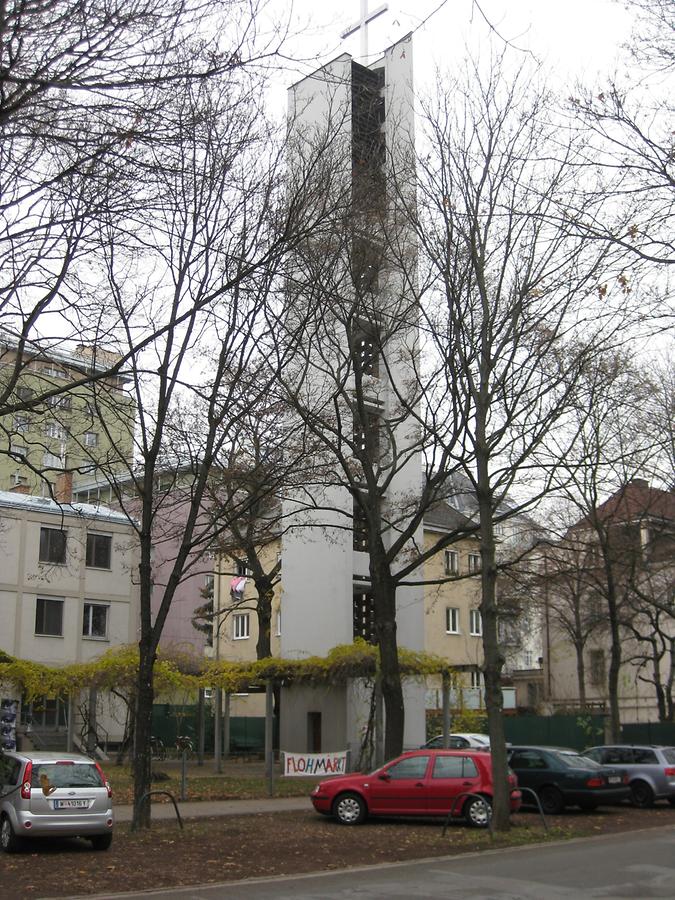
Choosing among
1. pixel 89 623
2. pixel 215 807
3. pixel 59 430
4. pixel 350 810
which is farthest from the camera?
pixel 89 623

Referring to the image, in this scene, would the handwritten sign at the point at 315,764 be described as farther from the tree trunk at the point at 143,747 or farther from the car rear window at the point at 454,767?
the tree trunk at the point at 143,747

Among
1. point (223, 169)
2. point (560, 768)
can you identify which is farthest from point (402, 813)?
point (223, 169)

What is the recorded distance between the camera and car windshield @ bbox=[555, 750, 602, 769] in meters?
22.1

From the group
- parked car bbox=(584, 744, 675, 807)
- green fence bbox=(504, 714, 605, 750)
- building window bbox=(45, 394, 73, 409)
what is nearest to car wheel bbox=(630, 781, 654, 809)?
parked car bbox=(584, 744, 675, 807)

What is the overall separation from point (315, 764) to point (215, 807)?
3255 mm

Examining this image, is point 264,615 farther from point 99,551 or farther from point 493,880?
point 493,880

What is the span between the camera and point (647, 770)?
943 inches

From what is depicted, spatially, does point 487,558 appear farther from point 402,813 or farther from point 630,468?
point 630,468

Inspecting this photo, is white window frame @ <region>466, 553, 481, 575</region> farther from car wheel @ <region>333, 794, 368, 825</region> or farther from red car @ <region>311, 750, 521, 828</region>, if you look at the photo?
car wheel @ <region>333, 794, 368, 825</region>

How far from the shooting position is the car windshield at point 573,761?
2214 cm

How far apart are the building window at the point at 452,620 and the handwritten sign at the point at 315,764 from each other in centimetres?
3299

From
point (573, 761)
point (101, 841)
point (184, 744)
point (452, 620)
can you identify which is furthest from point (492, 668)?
point (452, 620)

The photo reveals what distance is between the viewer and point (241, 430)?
21.6 metres

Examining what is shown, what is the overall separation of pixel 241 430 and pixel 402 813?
8.40 m
